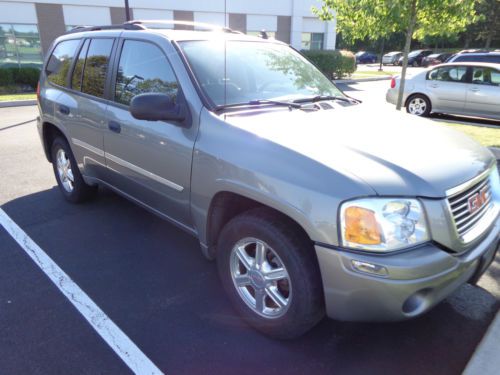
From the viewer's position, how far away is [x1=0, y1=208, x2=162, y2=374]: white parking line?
2443 mm

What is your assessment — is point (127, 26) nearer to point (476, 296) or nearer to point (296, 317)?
point (296, 317)

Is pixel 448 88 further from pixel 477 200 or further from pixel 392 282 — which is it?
pixel 392 282

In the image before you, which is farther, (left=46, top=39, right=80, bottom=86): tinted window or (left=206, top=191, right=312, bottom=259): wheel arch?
(left=46, top=39, right=80, bottom=86): tinted window

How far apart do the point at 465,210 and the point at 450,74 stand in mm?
9214

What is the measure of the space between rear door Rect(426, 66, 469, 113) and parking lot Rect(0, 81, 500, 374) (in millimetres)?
7449

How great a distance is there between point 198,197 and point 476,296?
2201 mm

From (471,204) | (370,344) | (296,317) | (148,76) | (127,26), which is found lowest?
(370,344)

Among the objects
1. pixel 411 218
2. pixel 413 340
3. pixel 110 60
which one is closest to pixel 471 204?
pixel 411 218

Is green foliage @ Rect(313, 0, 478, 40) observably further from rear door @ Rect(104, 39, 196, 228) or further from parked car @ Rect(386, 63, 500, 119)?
rear door @ Rect(104, 39, 196, 228)

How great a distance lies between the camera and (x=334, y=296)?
2152 millimetres

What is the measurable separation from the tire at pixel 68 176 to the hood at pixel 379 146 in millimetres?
2609

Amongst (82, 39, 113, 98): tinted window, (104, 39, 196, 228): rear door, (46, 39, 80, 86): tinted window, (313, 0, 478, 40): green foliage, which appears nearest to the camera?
(104, 39, 196, 228): rear door

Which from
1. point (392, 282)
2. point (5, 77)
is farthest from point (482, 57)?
point (5, 77)

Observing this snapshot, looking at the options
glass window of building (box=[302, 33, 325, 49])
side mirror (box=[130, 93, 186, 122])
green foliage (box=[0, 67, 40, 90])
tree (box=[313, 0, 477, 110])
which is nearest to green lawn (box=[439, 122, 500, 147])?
tree (box=[313, 0, 477, 110])
